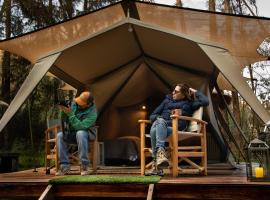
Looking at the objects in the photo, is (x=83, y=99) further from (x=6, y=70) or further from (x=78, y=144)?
(x=6, y=70)

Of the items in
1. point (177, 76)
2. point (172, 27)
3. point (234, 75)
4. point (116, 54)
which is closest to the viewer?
point (234, 75)

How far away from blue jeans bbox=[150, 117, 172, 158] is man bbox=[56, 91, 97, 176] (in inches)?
27.5

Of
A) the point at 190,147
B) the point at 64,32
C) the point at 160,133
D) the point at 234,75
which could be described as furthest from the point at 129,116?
the point at 234,75

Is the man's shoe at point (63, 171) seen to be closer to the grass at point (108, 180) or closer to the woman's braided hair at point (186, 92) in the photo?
the grass at point (108, 180)

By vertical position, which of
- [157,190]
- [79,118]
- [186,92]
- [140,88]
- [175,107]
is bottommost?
[157,190]

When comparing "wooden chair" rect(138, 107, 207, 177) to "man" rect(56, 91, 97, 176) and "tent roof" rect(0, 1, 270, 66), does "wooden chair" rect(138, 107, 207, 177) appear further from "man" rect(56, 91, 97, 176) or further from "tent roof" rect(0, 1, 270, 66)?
"tent roof" rect(0, 1, 270, 66)

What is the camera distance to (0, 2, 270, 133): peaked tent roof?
4215mm

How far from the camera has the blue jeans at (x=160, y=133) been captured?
12.4 ft

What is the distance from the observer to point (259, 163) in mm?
3275

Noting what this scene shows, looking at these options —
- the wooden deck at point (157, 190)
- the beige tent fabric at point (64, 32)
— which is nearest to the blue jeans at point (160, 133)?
the wooden deck at point (157, 190)

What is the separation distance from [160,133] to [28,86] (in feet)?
5.11

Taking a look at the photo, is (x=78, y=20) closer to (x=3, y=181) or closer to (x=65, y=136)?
(x=65, y=136)

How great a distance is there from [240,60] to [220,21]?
980mm

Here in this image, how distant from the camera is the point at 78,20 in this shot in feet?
15.6
